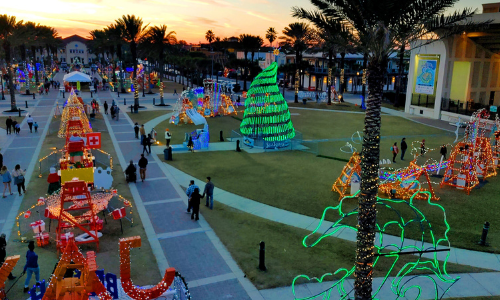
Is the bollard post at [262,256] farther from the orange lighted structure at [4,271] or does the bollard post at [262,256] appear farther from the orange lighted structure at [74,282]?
the orange lighted structure at [4,271]

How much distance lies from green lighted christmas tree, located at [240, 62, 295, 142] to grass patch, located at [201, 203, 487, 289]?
13.1 m

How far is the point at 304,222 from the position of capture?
15.5 metres

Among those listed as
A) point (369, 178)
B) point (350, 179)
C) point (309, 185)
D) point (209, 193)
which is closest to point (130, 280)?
point (369, 178)

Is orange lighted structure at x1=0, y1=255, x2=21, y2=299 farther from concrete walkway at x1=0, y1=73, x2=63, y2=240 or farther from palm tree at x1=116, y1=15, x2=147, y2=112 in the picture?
palm tree at x1=116, y1=15, x2=147, y2=112

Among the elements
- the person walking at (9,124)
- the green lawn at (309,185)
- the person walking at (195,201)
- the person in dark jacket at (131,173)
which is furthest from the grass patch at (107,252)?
the person walking at (9,124)

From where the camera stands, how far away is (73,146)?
19.3 metres

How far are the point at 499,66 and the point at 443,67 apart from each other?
27.7 ft

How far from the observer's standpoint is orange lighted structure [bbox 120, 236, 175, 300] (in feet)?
31.0

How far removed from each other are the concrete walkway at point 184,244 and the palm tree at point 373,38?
3.34 m

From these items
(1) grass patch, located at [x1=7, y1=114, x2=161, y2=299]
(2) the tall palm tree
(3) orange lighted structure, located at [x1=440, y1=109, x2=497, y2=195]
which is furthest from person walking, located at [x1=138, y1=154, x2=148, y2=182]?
(2) the tall palm tree

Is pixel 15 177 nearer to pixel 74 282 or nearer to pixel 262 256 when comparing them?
pixel 74 282

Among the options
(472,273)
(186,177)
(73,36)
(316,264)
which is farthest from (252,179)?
(73,36)

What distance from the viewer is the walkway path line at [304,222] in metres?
12.6

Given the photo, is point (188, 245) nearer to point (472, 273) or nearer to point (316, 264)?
point (316, 264)
